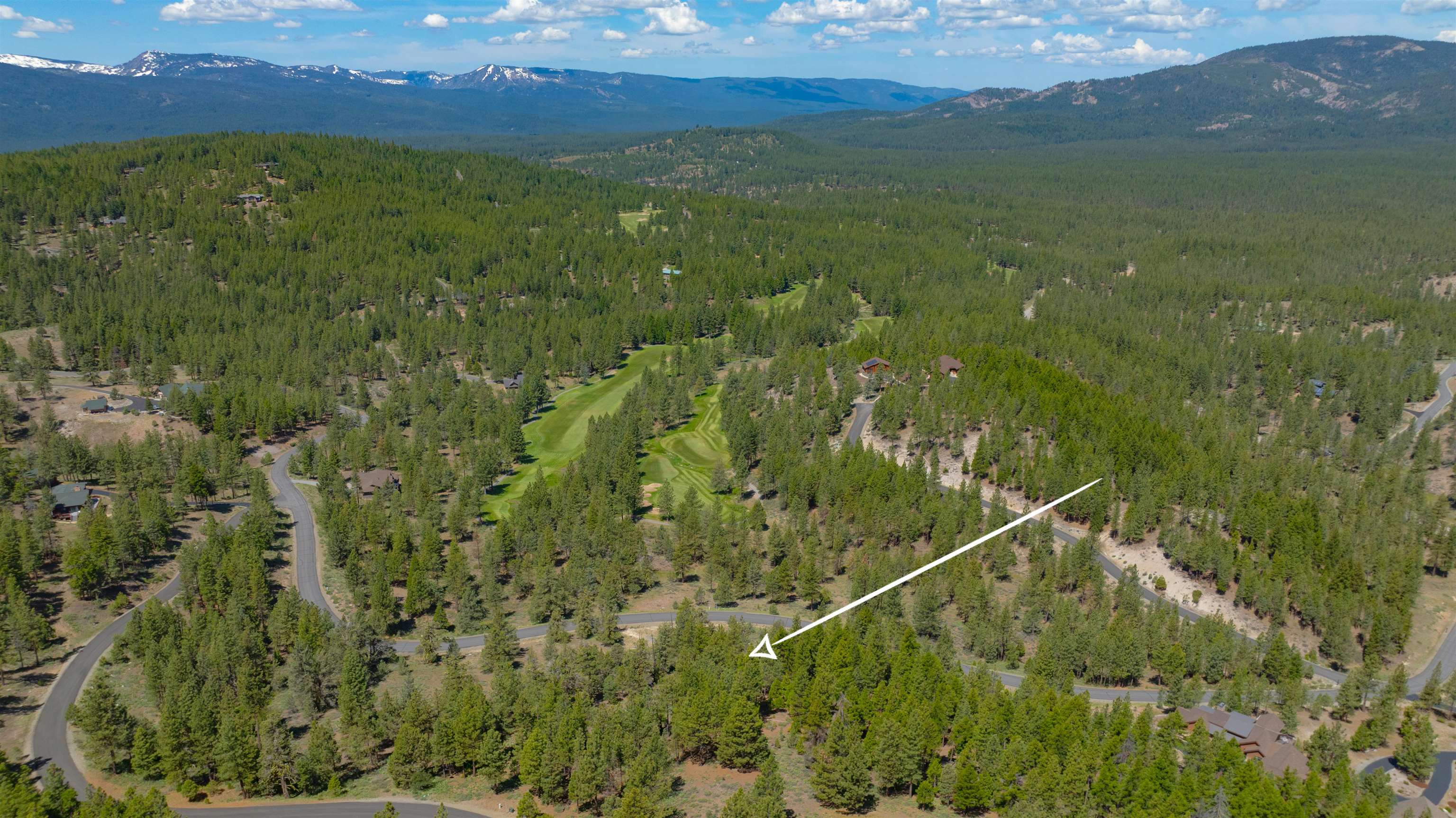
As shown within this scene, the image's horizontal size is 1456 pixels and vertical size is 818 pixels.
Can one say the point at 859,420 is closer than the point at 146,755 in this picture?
No

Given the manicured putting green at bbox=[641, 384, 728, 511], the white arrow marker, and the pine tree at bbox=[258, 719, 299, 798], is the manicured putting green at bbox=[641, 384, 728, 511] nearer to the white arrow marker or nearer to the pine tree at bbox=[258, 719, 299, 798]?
the white arrow marker

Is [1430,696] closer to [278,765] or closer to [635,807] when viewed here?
[635,807]

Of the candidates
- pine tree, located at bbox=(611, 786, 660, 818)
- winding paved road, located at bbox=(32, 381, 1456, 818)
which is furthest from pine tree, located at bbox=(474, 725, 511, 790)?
pine tree, located at bbox=(611, 786, 660, 818)

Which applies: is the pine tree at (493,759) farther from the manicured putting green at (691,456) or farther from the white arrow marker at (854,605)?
the manicured putting green at (691,456)

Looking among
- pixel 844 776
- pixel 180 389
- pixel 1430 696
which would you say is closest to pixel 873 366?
pixel 1430 696

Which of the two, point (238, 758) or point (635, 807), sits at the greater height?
point (635, 807)

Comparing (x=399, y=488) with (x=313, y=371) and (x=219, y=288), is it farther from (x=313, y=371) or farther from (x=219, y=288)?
(x=219, y=288)
